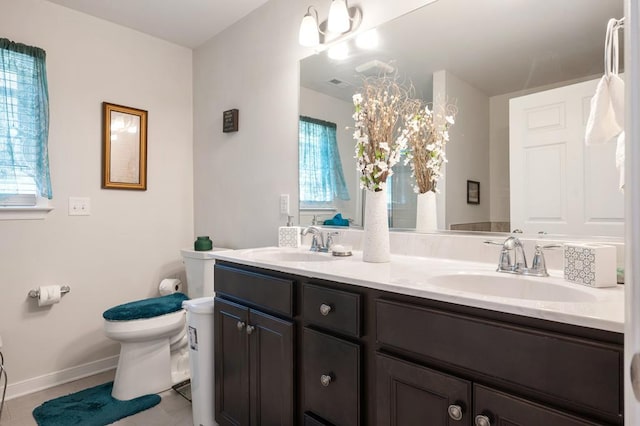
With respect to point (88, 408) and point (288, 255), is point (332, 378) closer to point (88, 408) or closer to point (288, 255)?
point (288, 255)

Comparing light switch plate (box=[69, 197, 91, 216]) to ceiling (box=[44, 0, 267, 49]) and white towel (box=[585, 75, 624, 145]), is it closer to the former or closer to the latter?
ceiling (box=[44, 0, 267, 49])

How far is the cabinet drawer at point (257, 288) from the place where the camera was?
1.29m

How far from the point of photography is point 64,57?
231 cm

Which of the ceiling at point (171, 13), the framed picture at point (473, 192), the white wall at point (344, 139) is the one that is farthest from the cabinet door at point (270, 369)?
the ceiling at point (171, 13)

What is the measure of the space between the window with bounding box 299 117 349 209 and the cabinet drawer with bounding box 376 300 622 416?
1069mm

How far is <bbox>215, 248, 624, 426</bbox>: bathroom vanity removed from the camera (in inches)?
27.4

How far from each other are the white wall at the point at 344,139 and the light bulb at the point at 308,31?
25cm

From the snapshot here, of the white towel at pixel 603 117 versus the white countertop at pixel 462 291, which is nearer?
the white countertop at pixel 462 291

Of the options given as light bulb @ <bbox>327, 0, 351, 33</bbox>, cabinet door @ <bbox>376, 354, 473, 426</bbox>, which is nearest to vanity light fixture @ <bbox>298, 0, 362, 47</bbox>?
light bulb @ <bbox>327, 0, 351, 33</bbox>

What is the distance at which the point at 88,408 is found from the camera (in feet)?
6.45

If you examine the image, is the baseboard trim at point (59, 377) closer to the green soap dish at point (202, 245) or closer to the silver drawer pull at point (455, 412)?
the green soap dish at point (202, 245)

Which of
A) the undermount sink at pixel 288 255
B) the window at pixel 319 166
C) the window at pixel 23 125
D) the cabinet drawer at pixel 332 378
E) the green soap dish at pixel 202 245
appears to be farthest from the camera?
the green soap dish at pixel 202 245

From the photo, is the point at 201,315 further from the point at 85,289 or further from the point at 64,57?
the point at 64,57

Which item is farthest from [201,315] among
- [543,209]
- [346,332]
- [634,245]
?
[634,245]
